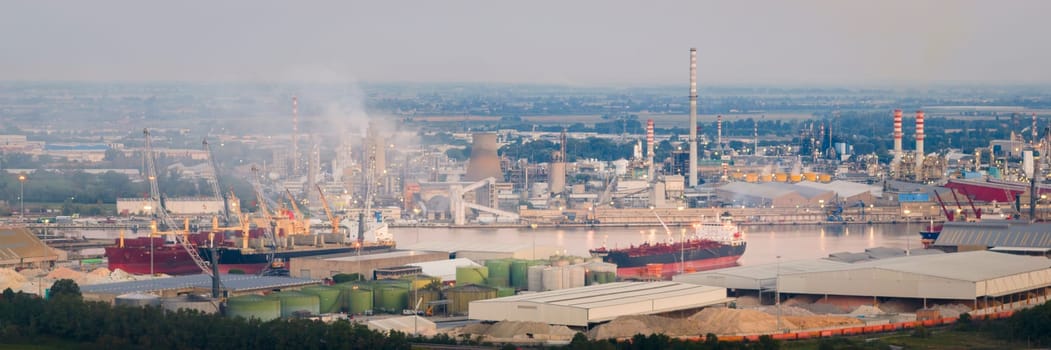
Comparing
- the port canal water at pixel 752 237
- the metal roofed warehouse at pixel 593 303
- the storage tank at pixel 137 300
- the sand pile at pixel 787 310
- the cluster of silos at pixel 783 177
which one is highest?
the cluster of silos at pixel 783 177

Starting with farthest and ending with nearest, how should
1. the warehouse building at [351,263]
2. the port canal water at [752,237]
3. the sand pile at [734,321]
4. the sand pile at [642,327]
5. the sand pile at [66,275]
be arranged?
1. the port canal water at [752,237]
2. the warehouse building at [351,263]
3. the sand pile at [66,275]
4. the sand pile at [734,321]
5. the sand pile at [642,327]

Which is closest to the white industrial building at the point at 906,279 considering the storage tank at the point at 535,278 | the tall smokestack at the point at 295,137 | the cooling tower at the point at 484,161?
the storage tank at the point at 535,278

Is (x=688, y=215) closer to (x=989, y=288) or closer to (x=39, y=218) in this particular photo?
(x=39, y=218)

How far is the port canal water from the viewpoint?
2383cm

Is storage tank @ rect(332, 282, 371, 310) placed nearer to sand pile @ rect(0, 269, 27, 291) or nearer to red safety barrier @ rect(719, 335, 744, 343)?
sand pile @ rect(0, 269, 27, 291)

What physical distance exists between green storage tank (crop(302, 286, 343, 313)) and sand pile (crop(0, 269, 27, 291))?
2.77 m

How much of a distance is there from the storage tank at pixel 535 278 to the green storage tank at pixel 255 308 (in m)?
3.11

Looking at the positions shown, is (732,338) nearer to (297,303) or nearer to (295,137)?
(297,303)

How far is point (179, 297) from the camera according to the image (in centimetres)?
1605

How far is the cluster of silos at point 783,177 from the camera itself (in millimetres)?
35594

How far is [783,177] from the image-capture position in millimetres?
35875

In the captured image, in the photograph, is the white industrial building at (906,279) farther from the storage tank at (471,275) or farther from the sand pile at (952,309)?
the storage tank at (471,275)

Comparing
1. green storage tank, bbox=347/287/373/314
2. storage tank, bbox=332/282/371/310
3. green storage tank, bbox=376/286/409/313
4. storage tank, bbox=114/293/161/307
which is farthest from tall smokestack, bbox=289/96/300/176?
storage tank, bbox=114/293/161/307

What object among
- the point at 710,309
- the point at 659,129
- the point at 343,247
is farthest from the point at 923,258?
the point at 659,129
